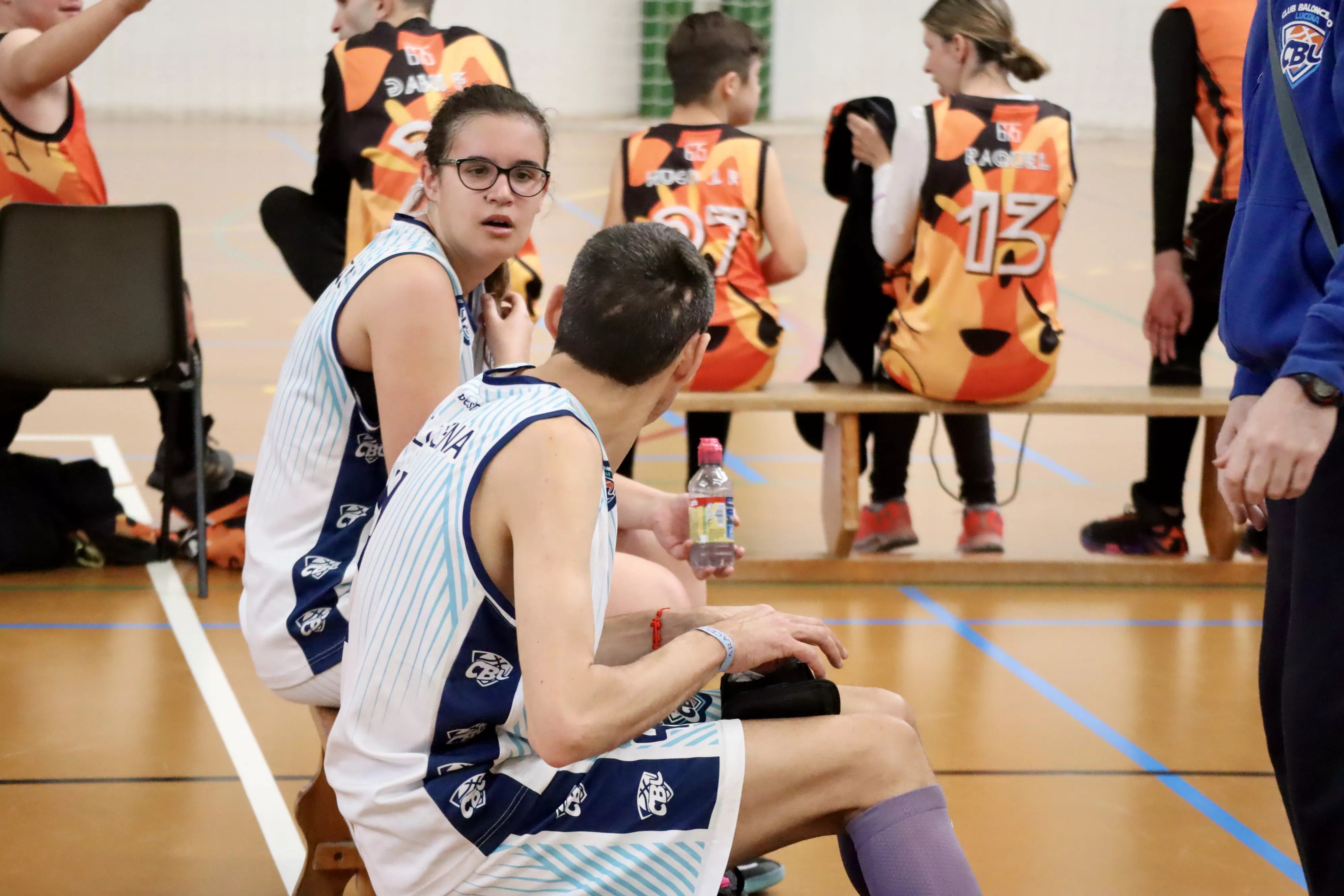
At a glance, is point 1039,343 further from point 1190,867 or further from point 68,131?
point 68,131

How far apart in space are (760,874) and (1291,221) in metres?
1.44

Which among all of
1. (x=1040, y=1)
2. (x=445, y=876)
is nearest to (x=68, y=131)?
(x=445, y=876)

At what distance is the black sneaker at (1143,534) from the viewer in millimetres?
4770

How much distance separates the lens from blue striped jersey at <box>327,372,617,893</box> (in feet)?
5.84

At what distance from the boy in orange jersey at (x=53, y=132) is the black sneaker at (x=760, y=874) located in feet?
8.15

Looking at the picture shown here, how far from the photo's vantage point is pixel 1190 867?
2.79 m

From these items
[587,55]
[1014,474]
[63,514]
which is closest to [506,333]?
[63,514]

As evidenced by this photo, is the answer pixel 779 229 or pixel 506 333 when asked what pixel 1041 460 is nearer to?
pixel 779 229

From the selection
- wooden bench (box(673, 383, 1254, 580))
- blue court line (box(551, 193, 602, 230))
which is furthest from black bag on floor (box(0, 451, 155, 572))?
blue court line (box(551, 193, 602, 230))

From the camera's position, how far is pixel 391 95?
4.36 metres

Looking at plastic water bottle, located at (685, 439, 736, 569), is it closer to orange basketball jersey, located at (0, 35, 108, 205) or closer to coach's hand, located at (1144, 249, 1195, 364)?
coach's hand, located at (1144, 249, 1195, 364)

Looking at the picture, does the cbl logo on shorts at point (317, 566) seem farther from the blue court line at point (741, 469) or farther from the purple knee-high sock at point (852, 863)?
the blue court line at point (741, 469)

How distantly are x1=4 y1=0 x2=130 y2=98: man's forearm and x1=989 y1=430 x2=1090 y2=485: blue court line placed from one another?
3334 millimetres

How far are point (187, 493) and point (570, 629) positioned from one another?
319 cm
